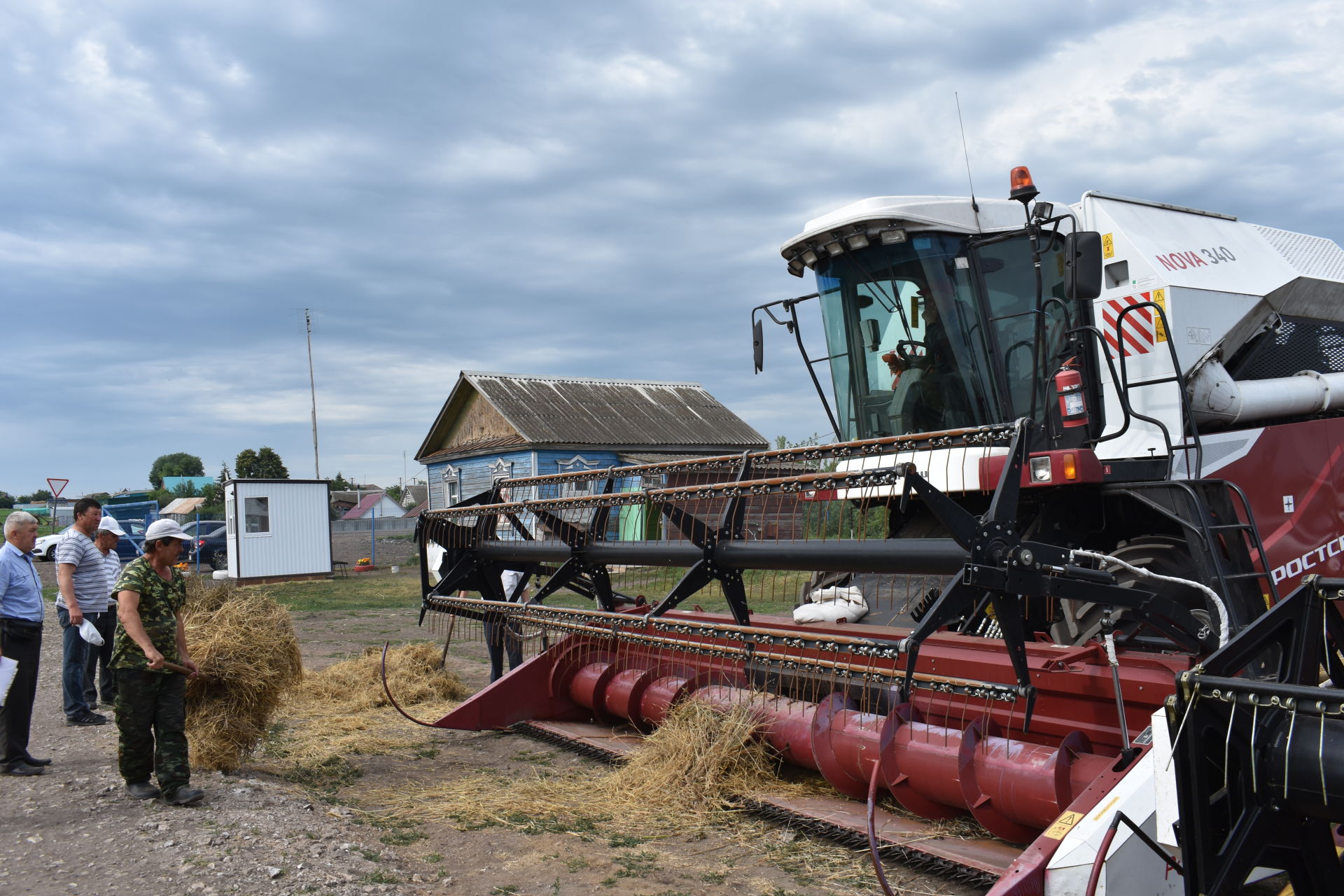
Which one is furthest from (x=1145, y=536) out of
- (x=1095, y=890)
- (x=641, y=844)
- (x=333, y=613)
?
(x=333, y=613)

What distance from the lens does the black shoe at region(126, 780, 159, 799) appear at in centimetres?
493

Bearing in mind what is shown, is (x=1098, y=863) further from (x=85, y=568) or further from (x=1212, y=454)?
(x=85, y=568)

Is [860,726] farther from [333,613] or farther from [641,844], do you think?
[333,613]

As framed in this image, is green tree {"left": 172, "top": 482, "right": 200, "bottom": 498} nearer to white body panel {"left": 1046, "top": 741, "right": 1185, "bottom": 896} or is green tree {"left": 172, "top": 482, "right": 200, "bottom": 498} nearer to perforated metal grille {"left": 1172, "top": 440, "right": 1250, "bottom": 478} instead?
perforated metal grille {"left": 1172, "top": 440, "right": 1250, "bottom": 478}

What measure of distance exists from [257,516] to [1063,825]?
19.9 meters

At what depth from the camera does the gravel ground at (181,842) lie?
3.86 m

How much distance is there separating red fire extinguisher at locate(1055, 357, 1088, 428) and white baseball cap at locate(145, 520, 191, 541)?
4.43 m

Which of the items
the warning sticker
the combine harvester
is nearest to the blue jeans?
the combine harvester

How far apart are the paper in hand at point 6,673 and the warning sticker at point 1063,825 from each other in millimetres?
4847

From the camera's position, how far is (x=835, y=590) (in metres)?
5.96

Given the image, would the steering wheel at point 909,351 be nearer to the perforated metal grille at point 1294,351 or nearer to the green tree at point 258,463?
the perforated metal grille at point 1294,351

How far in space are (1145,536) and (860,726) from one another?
1.81 metres

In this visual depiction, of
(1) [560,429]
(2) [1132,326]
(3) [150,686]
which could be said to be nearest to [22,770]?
(3) [150,686]

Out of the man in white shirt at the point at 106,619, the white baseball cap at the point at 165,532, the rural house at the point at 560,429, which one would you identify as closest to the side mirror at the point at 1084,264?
the white baseball cap at the point at 165,532
